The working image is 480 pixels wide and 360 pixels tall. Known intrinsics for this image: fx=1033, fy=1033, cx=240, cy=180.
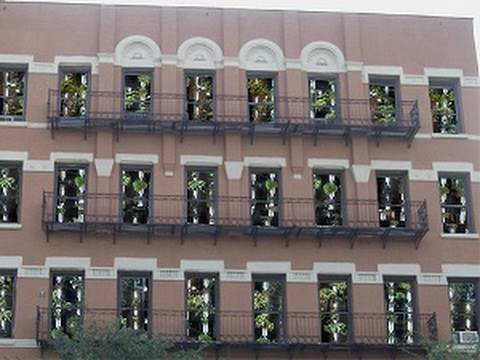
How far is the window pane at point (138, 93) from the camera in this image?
31.6 metres

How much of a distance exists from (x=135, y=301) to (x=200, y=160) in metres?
4.64

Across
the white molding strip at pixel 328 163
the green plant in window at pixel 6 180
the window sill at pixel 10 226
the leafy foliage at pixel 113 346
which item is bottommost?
the leafy foliage at pixel 113 346

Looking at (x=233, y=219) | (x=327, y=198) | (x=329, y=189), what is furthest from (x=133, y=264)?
(x=329, y=189)

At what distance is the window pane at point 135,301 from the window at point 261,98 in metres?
6.13

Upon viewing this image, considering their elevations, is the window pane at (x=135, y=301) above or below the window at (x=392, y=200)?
below

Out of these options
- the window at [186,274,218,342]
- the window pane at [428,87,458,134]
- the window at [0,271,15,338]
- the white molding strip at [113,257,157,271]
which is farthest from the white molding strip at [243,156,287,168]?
the window at [0,271,15,338]

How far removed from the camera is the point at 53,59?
31609mm

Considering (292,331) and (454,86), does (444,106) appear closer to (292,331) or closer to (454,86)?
(454,86)

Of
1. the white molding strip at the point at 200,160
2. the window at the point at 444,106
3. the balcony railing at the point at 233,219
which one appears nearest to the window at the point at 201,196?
the balcony railing at the point at 233,219

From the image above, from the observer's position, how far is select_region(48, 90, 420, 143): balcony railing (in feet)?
101

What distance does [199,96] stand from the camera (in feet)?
105

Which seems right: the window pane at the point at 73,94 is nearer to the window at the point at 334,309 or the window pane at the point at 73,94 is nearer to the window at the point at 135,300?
the window at the point at 135,300

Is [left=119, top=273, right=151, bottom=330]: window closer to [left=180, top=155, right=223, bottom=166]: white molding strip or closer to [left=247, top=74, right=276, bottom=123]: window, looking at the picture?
[left=180, top=155, right=223, bottom=166]: white molding strip

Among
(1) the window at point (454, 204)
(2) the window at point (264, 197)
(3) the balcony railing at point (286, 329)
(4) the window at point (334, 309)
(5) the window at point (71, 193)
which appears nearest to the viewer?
(3) the balcony railing at point (286, 329)
